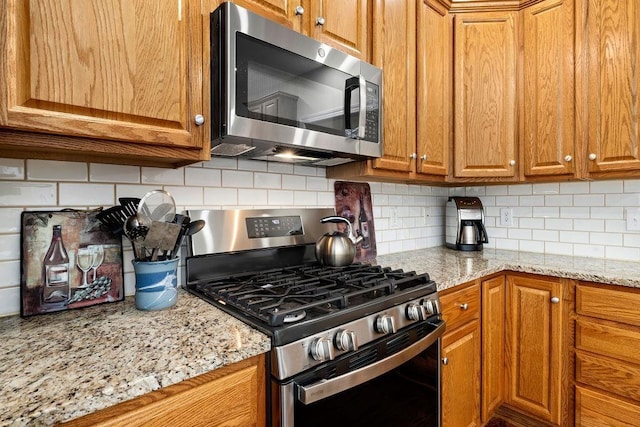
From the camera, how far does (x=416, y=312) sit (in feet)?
3.84

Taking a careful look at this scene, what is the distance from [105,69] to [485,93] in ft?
6.36

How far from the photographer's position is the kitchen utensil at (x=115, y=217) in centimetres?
108

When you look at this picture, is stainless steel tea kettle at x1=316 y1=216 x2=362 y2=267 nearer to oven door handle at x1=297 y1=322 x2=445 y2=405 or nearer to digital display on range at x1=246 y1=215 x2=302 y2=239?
digital display on range at x1=246 y1=215 x2=302 y2=239

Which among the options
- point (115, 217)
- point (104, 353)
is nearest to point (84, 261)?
point (115, 217)

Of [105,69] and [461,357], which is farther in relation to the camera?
[461,357]

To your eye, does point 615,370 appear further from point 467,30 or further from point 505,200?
point 467,30

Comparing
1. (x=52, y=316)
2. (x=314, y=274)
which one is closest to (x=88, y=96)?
(x=52, y=316)

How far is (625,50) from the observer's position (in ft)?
5.50

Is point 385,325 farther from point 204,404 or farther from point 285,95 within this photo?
point 285,95

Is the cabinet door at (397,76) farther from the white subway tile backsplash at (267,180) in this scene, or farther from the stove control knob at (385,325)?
the stove control knob at (385,325)

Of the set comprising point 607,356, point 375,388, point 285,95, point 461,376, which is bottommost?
point 461,376

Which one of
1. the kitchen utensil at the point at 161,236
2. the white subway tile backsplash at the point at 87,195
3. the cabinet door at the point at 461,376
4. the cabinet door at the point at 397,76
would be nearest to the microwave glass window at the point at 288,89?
the cabinet door at the point at 397,76

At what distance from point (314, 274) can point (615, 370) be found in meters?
1.41

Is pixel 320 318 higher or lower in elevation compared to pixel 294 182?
lower
